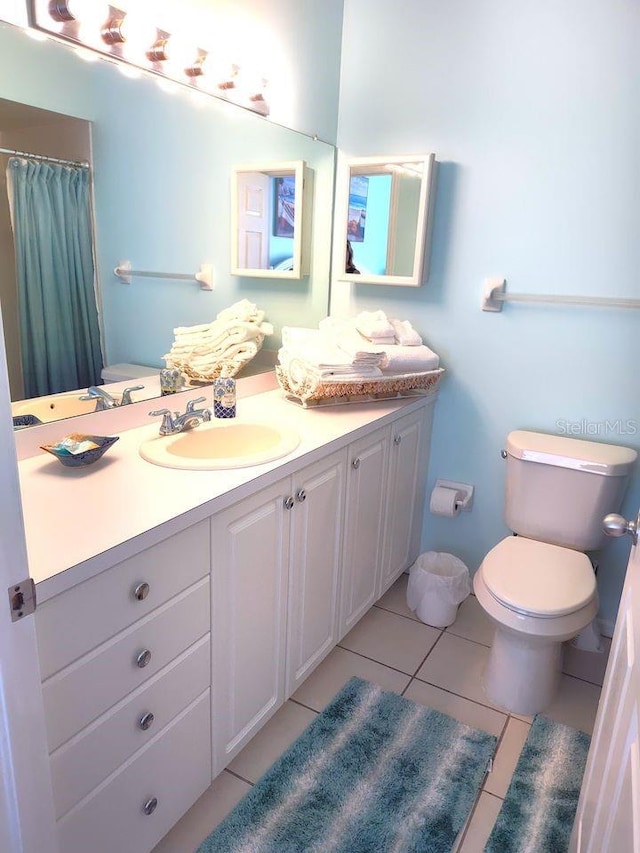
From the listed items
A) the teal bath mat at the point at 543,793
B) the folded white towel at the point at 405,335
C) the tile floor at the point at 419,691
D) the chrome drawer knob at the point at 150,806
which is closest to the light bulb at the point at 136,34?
the folded white towel at the point at 405,335

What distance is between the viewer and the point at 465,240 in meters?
2.23

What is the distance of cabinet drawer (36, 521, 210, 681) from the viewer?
0.95m

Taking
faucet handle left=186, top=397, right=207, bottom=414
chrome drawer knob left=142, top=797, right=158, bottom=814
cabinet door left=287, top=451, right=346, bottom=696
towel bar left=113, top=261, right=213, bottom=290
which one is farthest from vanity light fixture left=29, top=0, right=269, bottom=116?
chrome drawer knob left=142, top=797, right=158, bottom=814

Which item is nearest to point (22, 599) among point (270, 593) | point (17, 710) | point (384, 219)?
point (17, 710)

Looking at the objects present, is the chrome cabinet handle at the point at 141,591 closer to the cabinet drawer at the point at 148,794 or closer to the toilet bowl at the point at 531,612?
the cabinet drawer at the point at 148,794

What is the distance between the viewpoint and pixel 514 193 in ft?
6.93

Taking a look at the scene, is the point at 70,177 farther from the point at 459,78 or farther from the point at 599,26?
the point at 599,26

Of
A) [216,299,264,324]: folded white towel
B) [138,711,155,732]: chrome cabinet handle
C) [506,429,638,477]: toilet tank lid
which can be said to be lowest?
[138,711,155,732]: chrome cabinet handle

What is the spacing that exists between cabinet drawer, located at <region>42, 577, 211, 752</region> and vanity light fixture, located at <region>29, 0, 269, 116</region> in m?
1.29

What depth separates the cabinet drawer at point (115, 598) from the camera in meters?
0.95

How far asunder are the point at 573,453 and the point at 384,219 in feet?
3.68

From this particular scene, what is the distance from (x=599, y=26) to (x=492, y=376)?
1180mm

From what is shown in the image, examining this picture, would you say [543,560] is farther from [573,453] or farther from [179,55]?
[179,55]

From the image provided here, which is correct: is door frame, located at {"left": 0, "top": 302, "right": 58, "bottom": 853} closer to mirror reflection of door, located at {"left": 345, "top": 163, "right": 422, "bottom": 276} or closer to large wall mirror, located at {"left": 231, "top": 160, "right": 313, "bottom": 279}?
large wall mirror, located at {"left": 231, "top": 160, "right": 313, "bottom": 279}
